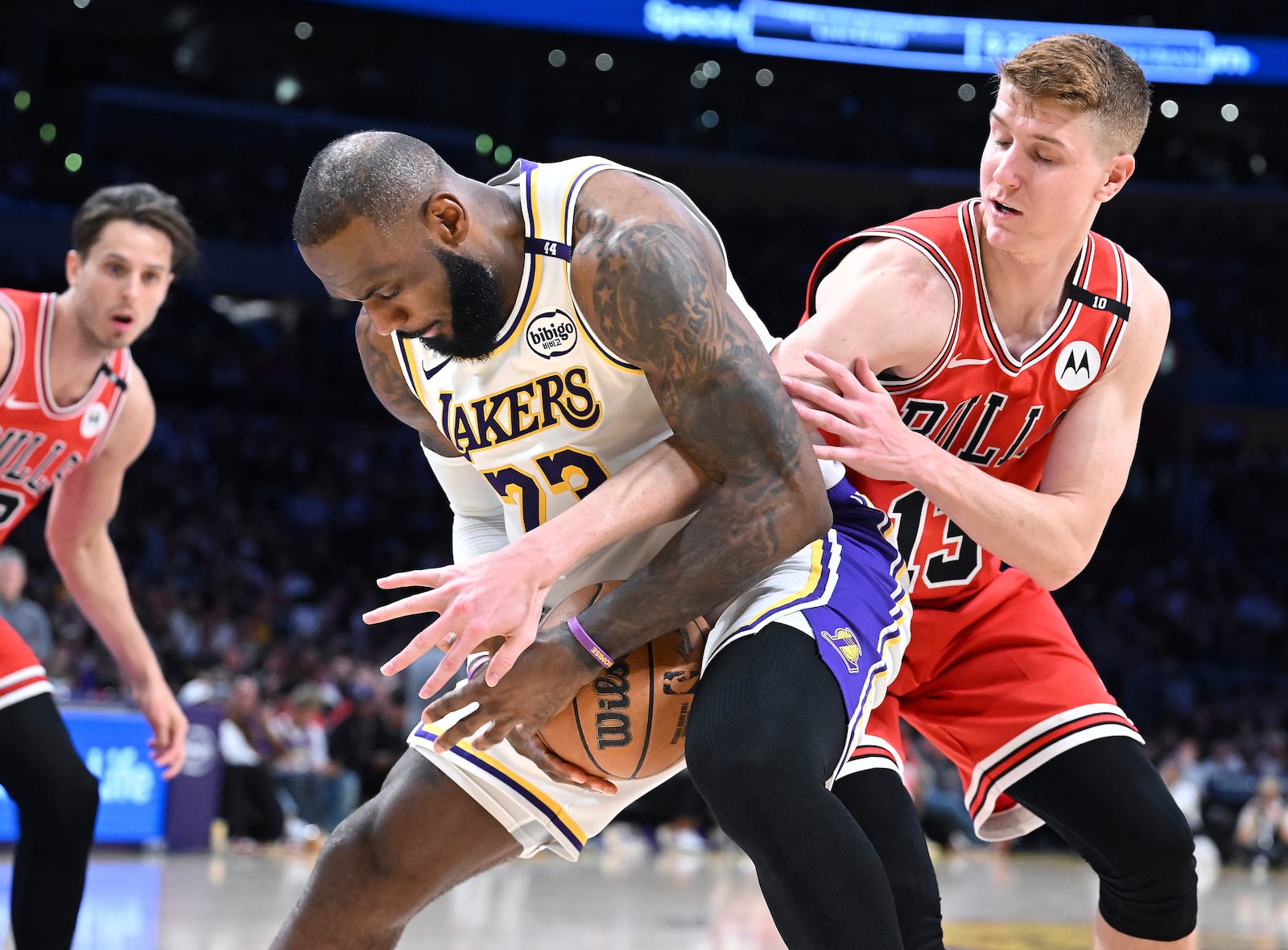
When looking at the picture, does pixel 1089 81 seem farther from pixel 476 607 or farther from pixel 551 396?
pixel 476 607

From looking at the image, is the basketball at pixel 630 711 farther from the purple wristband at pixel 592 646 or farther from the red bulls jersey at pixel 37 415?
the red bulls jersey at pixel 37 415

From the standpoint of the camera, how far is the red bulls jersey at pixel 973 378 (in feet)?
11.1

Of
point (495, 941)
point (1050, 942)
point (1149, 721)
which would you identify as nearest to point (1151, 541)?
point (1149, 721)

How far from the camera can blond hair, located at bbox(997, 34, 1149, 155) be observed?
10.6 ft

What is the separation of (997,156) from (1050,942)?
4.96 m

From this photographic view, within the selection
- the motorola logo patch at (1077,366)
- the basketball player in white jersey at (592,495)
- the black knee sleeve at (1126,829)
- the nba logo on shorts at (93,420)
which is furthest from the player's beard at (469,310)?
the nba logo on shorts at (93,420)

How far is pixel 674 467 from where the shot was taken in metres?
2.67

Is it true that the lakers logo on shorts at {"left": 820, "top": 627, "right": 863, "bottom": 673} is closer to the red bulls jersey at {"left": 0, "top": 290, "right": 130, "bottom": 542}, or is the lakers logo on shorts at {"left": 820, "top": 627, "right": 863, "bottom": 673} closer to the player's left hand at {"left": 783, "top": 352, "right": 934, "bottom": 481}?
the player's left hand at {"left": 783, "top": 352, "right": 934, "bottom": 481}

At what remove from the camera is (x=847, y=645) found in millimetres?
2756

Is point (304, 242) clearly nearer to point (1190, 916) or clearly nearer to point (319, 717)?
point (1190, 916)

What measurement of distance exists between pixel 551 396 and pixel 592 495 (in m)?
0.34

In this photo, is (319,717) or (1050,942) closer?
(1050,942)

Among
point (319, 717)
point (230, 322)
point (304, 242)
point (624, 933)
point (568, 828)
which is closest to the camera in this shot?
point (304, 242)

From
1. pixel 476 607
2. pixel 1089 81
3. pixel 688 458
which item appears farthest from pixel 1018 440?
pixel 476 607
